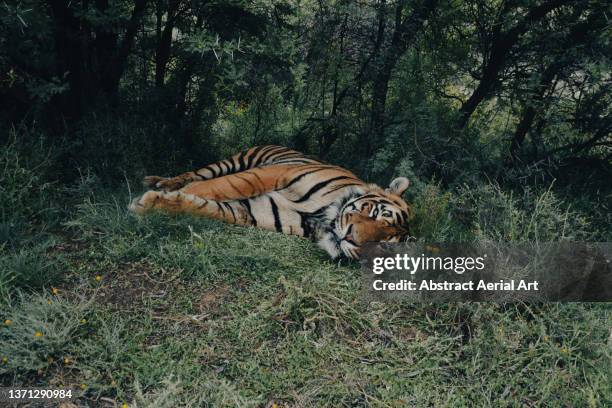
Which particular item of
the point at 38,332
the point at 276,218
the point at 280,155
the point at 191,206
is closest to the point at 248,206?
the point at 276,218

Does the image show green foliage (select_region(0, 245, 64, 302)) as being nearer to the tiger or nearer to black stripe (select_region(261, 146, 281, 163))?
the tiger

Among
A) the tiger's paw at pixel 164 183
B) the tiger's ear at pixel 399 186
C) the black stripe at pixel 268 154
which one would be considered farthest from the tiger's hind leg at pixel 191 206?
the tiger's ear at pixel 399 186

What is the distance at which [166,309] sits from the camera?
2.99 metres

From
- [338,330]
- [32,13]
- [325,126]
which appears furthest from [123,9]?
[338,330]

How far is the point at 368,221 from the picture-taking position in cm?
363

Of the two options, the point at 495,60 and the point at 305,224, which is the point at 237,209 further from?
the point at 495,60

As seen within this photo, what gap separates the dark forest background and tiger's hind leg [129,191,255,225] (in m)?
0.74

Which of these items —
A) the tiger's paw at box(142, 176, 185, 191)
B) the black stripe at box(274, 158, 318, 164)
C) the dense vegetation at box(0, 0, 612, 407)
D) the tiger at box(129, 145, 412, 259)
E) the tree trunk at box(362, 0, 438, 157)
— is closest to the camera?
the dense vegetation at box(0, 0, 612, 407)

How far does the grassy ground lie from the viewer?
2.51m

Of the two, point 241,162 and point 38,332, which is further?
point 241,162

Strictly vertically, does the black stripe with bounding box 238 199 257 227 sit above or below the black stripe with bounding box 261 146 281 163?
below

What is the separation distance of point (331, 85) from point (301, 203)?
7.26 feet

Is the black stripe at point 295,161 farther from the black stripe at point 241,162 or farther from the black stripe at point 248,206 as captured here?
the black stripe at point 248,206

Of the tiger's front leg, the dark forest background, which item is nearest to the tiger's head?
the tiger's front leg
